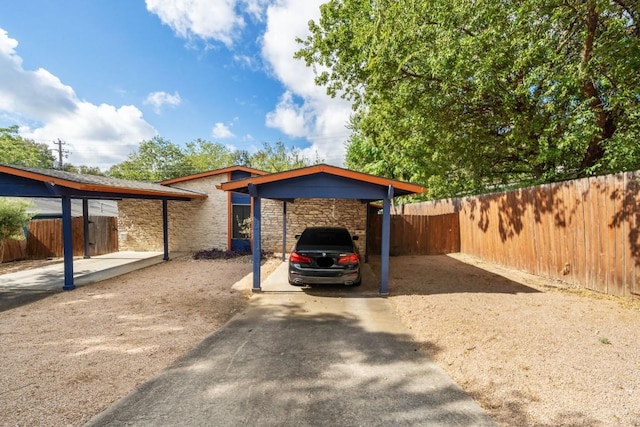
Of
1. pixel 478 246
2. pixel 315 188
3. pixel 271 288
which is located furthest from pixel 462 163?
pixel 271 288

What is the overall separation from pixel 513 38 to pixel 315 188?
6.31 m

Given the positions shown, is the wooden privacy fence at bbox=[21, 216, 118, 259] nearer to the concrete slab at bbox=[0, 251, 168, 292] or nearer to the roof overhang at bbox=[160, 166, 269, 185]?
the concrete slab at bbox=[0, 251, 168, 292]

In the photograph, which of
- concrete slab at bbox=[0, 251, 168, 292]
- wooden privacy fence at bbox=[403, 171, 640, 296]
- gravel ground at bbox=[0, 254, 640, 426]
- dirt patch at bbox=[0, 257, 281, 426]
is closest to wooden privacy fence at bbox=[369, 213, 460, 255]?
wooden privacy fence at bbox=[403, 171, 640, 296]

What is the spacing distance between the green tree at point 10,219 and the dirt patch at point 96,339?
6.79 m

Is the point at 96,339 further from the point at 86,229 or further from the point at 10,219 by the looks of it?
the point at 10,219

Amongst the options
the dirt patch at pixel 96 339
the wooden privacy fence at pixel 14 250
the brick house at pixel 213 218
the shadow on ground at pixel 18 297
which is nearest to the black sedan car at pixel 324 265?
the dirt patch at pixel 96 339

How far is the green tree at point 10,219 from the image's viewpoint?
34.7 ft

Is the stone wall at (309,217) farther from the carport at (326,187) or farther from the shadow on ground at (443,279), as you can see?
the carport at (326,187)

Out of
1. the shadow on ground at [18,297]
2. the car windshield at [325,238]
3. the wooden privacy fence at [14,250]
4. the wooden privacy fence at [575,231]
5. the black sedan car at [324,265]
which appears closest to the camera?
the wooden privacy fence at [575,231]

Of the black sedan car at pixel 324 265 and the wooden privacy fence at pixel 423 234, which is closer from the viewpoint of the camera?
the black sedan car at pixel 324 265

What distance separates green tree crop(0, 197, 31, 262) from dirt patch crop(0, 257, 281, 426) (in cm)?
679

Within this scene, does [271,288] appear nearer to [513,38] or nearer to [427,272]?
[427,272]

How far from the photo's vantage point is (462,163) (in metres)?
11.3

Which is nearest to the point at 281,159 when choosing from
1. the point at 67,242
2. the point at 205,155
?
the point at 205,155
